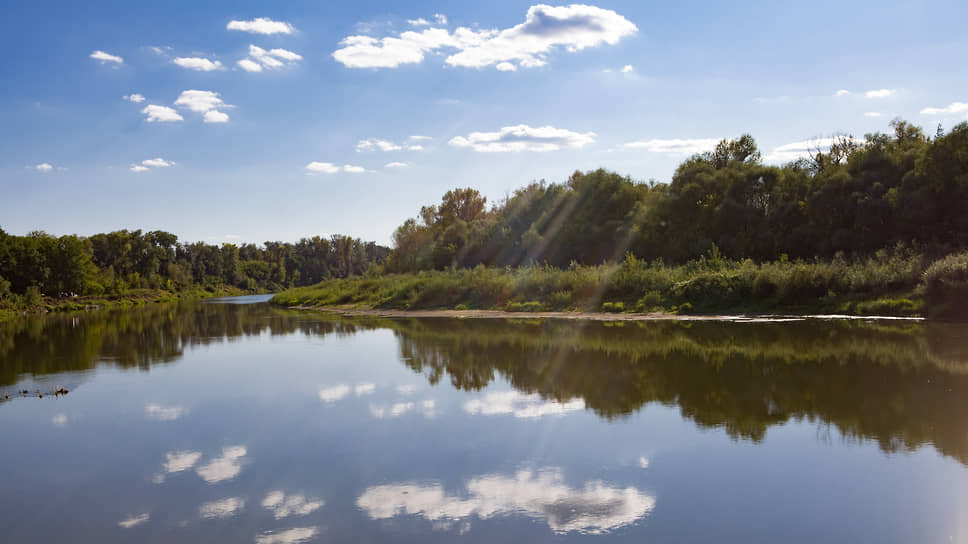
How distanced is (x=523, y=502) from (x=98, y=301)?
82376mm

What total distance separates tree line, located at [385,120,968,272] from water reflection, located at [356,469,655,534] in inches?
1090

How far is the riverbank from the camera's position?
5822 cm

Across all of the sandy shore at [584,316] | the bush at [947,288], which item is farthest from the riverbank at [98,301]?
the bush at [947,288]

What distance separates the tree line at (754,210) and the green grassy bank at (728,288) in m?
2.54

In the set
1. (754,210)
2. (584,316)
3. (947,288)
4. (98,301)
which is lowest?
(584,316)

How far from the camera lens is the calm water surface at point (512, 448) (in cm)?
654

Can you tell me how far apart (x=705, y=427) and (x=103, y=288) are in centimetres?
8862

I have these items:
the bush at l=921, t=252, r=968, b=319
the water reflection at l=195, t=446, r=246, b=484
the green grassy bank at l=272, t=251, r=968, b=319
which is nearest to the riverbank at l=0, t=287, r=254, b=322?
the green grassy bank at l=272, t=251, r=968, b=319

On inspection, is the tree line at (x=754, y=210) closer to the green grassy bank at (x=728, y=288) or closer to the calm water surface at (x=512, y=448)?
the green grassy bank at (x=728, y=288)

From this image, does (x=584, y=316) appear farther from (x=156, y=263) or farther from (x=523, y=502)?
(x=156, y=263)

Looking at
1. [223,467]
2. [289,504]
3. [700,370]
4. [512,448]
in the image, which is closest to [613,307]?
[700,370]

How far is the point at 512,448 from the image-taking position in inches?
361

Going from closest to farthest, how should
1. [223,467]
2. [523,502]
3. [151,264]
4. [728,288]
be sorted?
[523,502]
[223,467]
[728,288]
[151,264]

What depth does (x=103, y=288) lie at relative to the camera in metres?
82.1
